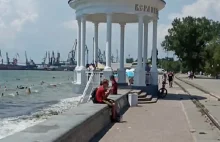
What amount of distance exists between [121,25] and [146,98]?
9.51 metres

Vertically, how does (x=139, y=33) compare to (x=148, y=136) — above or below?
above

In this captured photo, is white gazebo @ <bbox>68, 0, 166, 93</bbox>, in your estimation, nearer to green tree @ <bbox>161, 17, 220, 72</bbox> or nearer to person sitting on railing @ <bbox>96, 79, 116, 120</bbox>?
person sitting on railing @ <bbox>96, 79, 116, 120</bbox>

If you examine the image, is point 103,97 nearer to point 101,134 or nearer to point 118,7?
point 101,134

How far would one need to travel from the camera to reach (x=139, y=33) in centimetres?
2477

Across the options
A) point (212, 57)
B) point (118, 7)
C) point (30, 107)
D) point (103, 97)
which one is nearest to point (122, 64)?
point (118, 7)

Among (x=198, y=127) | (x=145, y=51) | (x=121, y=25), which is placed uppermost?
(x=121, y=25)

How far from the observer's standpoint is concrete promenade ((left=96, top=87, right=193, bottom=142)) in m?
10.8

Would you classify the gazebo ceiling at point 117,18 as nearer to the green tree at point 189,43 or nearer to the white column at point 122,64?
the white column at point 122,64

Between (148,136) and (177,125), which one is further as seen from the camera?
(177,125)

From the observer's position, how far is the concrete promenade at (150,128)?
10.8 metres

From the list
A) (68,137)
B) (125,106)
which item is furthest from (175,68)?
(68,137)

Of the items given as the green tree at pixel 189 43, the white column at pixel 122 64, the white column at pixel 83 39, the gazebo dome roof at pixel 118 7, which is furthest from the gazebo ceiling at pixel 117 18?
the green tree at pixel 189 43

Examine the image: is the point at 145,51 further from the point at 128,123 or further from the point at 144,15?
the point at 128,123

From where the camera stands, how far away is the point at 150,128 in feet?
41.5
